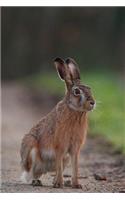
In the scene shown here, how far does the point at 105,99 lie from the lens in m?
16.4

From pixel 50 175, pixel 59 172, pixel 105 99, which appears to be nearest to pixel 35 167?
pixel 59 172

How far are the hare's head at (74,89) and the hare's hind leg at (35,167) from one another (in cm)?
63

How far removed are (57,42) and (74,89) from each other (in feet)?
56.3

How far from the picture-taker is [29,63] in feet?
82.0

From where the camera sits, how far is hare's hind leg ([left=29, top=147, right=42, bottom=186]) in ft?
27.1

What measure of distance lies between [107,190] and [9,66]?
16730 mm

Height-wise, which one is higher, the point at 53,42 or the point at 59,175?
the point at 53,42

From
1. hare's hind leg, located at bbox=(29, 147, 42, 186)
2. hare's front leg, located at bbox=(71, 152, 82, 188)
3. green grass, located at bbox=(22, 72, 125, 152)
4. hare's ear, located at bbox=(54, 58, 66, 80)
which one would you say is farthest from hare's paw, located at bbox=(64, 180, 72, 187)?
hare's ear, located at bbox=(54, 58, 66, 80)

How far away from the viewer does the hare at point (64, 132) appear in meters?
7.98

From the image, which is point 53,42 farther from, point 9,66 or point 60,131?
A: point 60,131

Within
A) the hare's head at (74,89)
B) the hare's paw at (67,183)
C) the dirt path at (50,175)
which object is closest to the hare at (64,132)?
the hare's head at (74,89)

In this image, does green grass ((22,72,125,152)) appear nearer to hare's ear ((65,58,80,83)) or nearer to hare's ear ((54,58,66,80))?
hare's ear ((65,58,80,83))

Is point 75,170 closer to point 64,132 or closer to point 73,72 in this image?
point 64,132
